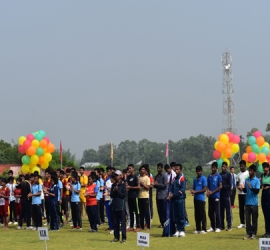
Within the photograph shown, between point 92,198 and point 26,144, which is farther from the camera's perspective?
point 26,144

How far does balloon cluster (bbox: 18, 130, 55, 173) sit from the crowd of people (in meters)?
10.1

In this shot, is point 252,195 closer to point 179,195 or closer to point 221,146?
point 179,195

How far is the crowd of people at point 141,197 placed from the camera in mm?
15500

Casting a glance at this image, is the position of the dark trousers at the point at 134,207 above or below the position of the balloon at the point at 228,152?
below

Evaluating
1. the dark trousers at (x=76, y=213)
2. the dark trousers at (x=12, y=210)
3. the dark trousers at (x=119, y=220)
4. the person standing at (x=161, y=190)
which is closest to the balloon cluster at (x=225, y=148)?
the dark trousers at (x=12, y=210)

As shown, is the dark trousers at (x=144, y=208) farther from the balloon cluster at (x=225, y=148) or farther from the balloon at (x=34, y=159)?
the balloon cluster at (x=225, y=148)

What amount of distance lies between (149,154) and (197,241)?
99471 mm

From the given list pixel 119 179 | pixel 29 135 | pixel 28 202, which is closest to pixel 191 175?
pixel 29 135

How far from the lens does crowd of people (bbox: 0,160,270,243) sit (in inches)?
610

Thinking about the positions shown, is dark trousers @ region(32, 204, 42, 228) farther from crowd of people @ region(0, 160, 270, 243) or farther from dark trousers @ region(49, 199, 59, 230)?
dark trousers @ region(49, 199, 59, 230)

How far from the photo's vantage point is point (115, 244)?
1520 centimetres

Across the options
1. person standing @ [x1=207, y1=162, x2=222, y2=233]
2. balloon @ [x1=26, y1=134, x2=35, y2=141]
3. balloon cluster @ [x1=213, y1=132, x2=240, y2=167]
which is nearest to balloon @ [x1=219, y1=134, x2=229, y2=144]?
balloon cluster @ [x1=213, y1=132, x2=240, y2=167]

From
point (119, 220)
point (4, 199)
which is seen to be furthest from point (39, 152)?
point (119, 220)

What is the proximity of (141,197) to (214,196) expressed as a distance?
6.95 ft
